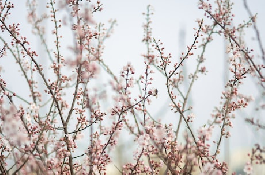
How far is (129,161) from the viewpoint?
3939 mm

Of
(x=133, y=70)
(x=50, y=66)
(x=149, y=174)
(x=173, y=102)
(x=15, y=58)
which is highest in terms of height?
(x=15, y=58)

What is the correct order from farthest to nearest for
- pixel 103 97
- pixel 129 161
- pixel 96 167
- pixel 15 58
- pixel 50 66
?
pixel 15 58
pixel 50 66
pixel 129 161
pixel 96 167
pixel 103 97

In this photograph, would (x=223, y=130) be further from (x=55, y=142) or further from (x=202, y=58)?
(x=55, y=142)

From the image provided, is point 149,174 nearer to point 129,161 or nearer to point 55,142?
point 129,161

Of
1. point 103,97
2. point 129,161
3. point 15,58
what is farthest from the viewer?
point 15,58

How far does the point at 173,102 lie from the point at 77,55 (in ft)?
4.28

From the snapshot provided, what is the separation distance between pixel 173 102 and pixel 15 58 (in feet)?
9.57

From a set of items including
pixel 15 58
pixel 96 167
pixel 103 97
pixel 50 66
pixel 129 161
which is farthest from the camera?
pixel 15 58

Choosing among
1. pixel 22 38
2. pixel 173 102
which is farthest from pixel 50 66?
pixel 173 102

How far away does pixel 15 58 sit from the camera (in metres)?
5.27

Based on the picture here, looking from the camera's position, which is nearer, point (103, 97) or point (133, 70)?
point (103, 97)

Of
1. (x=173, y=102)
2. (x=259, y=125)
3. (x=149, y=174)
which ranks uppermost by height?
(x=173, y=102)

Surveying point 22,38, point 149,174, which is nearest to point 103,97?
point 149,174

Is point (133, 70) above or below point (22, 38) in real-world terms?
below
